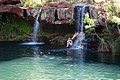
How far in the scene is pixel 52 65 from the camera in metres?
20.9

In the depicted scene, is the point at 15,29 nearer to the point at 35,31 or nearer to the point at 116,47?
the point at 35,31

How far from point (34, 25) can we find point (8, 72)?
15.3 meters

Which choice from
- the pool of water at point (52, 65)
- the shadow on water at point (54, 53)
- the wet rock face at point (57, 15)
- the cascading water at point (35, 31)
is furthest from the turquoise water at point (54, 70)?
the cascading water at point (35, 31)

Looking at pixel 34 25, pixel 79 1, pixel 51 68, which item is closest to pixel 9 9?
pixel 34 25

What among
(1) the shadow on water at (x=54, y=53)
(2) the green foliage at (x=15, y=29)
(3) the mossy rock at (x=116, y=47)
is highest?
(2) the green foliage at (x=15, y=29)

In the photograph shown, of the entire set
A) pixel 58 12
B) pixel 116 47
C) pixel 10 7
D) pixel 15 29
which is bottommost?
pixel 116 47

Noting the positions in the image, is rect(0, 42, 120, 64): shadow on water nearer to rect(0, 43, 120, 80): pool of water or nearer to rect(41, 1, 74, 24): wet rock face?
rect(0, 43, 120, 80): pool of water

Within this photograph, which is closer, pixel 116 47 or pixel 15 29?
pixel 116 47

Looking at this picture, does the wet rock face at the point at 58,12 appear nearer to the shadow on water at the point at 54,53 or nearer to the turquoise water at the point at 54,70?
the shadow on water at the point at 54,53

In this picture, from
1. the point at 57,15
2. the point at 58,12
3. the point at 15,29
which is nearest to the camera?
the point at 58,12

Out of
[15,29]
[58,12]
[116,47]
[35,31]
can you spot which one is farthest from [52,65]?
[15,29]

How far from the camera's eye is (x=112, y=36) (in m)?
25.2

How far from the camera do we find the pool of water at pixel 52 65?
1798 centimetres

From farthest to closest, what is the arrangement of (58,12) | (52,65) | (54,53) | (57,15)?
1. (57,15)
2. (58,12)
3. (54,53)
4. (52,65)
